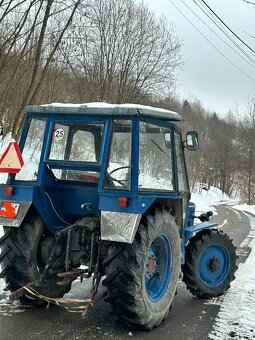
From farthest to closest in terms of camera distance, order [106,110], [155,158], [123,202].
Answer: [155,158] → [106,110] → [123,202]

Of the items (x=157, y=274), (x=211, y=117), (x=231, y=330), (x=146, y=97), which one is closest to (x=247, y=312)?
(x=231, y=330)

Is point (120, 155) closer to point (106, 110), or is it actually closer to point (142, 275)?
point (106, 110)

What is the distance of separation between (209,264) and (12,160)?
2884mm

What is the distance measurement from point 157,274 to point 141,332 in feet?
2.17

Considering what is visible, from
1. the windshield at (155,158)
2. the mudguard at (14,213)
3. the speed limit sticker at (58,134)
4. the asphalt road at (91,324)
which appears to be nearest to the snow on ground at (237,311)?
the asphalt road at (91,324)

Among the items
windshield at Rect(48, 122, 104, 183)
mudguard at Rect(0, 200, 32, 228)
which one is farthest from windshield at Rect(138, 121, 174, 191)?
mudguard at Rect(0, 200, 32, 228)

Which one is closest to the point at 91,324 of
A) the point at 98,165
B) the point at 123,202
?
the point at 123,202

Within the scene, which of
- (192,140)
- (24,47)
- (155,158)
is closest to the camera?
(155,158)

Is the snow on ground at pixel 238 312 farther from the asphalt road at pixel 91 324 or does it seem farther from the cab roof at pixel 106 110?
the cab roof at pixel 106 110

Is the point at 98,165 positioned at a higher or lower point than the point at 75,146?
lower

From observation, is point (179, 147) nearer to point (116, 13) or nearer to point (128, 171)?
point (128, 171)

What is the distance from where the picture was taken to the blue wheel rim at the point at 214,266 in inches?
236

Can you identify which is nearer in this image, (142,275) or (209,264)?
(142,275)

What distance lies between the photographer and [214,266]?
6.02 m
